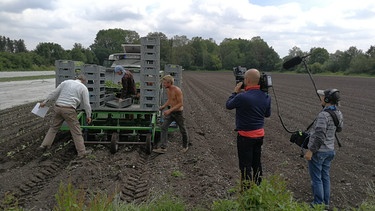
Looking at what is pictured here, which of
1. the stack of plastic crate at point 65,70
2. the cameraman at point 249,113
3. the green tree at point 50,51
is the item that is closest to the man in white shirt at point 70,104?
the stack of plastic crate at point 65,70

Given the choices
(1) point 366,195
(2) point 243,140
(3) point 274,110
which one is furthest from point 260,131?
(3) point 274,110

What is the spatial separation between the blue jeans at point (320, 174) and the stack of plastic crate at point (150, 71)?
4.66m

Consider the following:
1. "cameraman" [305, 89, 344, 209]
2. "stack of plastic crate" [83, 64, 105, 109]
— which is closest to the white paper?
"stack of plastic crate" [83, 64, 105, 109]

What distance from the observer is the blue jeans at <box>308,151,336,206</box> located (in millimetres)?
5223

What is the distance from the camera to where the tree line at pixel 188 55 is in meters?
68.2

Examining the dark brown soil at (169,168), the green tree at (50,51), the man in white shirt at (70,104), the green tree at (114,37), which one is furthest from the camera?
the green tree at (114,37)

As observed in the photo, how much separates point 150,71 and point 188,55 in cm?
9159

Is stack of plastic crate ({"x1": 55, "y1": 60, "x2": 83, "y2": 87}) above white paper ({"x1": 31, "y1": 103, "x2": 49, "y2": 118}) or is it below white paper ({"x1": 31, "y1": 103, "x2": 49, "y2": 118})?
above

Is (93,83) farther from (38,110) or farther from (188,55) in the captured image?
(188,55)

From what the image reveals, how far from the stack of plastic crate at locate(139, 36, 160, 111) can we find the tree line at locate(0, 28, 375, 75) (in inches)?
1706

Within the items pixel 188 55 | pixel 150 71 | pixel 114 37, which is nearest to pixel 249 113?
pixel 150 71

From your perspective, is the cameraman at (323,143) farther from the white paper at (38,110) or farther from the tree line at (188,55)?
the tree line at (188,55)

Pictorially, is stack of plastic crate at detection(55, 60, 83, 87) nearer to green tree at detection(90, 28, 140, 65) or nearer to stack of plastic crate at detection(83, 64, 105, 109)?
stack of plastic crate at detection(83, 64, 105, 109)

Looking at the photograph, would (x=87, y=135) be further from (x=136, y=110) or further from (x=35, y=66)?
(x=35, y=66)
